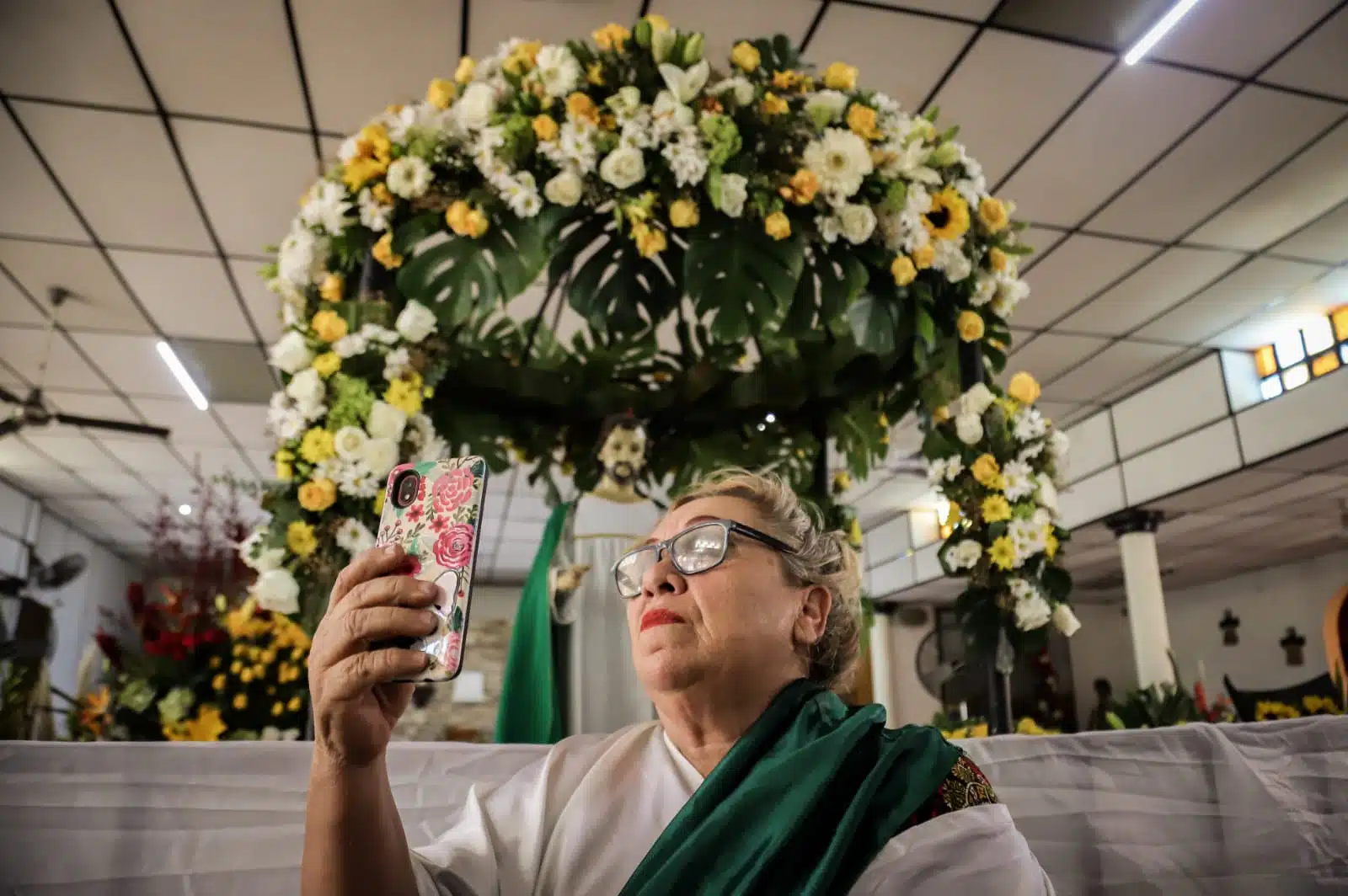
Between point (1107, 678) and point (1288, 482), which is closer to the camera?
point (1288, 482)

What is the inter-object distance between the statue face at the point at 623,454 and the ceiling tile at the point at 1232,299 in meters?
3.86

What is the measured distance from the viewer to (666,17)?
9.24 feet

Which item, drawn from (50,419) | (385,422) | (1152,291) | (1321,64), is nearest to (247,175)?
(50,419)

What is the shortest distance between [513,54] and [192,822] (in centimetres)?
165

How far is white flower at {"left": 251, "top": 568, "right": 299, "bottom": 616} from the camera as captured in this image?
161 centimetres

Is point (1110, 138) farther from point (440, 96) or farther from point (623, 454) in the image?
point (440, 96)

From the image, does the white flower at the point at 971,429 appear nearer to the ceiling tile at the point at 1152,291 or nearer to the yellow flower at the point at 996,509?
the yellow flower at the point at 996,509

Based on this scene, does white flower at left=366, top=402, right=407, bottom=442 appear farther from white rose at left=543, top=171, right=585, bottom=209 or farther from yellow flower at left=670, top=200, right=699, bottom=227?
yellow flower at left=670, top=200, right=699, bottom=227

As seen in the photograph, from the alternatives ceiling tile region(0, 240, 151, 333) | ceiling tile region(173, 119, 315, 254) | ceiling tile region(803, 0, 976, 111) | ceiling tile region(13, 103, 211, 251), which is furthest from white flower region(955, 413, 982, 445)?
ceiling tile region(0, 240, 151, 333)

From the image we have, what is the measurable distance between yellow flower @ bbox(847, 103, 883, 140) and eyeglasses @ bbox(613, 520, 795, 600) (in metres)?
1.09

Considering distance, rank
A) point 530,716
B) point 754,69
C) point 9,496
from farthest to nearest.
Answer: point 9,496 → point 754,69 → point 530,716

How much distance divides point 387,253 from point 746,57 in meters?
0.93

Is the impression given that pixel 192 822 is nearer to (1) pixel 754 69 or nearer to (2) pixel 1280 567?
(1) pixel 754 69

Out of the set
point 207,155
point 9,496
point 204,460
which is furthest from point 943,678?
point 9,496
